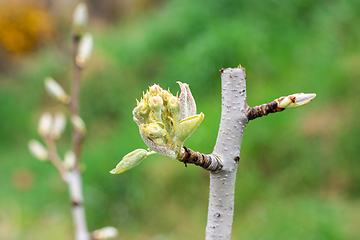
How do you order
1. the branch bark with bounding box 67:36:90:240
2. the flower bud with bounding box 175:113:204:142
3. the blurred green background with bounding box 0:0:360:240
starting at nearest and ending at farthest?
the flower bud with bounding box 175:113:204:142 → the branch bark with bounding box 67:36:90:240 → the blurred green background with bounding box 0:0:360:240

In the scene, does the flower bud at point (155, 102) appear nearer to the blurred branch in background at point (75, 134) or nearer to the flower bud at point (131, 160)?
the flower bud at point (131, 160)

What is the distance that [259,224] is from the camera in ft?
5.70

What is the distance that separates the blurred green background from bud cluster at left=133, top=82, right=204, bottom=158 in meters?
1.42

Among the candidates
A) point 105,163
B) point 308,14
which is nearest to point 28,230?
point 105,163

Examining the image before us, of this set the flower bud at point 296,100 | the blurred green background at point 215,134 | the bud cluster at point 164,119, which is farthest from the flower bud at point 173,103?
the blurred green background at point 215,134

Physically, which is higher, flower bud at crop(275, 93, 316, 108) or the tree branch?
flower bud at crop(275, 93, 316, 108)

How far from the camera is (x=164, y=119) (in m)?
0.35

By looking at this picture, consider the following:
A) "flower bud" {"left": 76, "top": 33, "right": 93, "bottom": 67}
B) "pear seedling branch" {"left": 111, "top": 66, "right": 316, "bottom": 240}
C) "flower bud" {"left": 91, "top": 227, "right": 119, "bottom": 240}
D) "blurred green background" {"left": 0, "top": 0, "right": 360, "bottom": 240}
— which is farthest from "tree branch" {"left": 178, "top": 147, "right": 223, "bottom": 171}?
"blurred green background" {"left": 0, "top": 0, "right": 360, "bottom": 240}

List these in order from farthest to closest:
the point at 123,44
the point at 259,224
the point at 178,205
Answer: the point at 123,44, the point at 178,205, the point at 259,224

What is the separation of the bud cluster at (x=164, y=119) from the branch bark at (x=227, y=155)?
0.05 meters

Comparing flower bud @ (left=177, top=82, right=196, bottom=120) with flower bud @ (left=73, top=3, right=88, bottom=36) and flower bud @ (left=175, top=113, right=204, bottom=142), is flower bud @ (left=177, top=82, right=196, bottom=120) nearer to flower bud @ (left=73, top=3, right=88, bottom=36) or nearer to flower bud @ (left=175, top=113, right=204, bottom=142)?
flower bud @ (left=175, top=113, right=204, bottom=142)

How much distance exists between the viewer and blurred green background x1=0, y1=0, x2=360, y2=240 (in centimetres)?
181

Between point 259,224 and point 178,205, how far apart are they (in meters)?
0.52

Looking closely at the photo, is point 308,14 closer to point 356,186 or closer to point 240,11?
point 240,11
